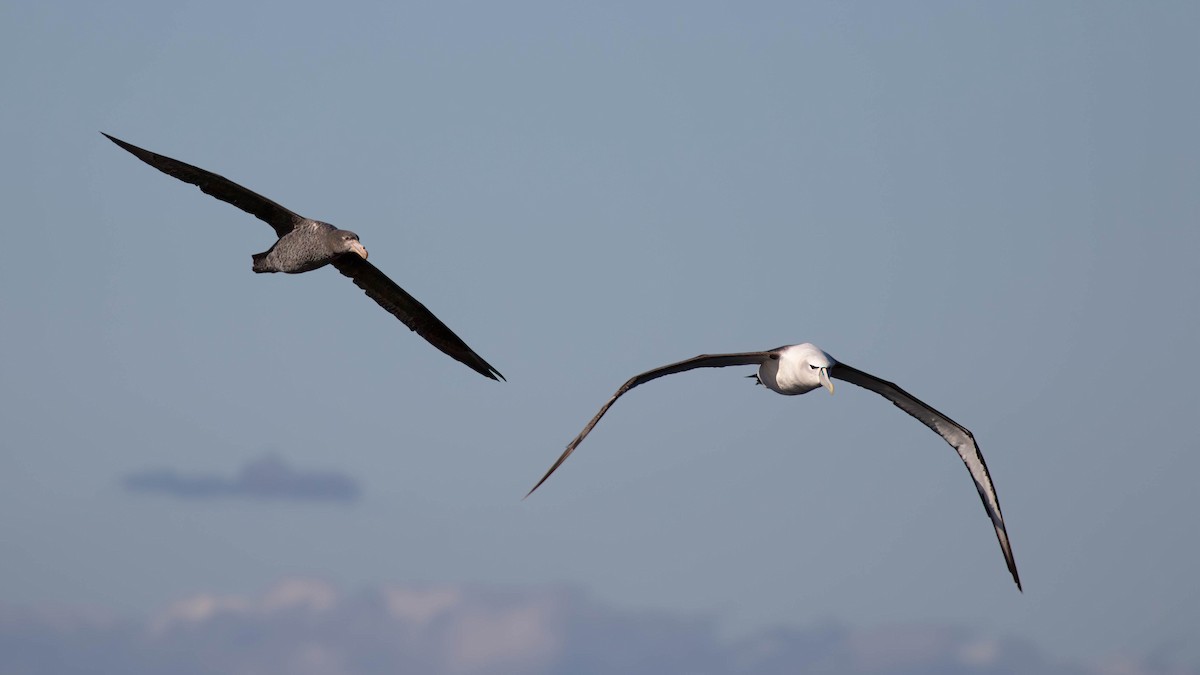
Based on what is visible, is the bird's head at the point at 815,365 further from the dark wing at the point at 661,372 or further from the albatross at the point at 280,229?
the albatross at the point at 280,229

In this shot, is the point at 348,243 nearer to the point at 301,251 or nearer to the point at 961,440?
the point at 301,251

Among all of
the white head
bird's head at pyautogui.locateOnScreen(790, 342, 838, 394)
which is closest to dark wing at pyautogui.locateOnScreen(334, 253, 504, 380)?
the white head

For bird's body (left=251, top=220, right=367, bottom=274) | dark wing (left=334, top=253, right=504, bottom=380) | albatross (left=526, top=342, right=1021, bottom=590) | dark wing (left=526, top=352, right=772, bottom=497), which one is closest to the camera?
dark wing (left=526, top=352, right=772, bottom=497)

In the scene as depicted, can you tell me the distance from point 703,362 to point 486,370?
6.71m

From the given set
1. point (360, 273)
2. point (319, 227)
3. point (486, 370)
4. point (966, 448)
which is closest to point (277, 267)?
point (319, 227)

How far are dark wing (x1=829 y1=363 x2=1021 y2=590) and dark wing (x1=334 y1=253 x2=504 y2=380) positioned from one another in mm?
6972

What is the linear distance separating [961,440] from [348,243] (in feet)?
37.7

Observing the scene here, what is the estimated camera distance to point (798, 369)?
22.8m

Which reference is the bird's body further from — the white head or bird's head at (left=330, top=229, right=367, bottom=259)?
the white head

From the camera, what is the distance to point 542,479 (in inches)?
779

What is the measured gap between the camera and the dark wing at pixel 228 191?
24000mm

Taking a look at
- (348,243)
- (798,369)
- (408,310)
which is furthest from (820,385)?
(408,310)

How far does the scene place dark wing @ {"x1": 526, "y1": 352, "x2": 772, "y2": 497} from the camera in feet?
65.2

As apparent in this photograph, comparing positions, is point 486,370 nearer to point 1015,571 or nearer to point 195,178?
point 195,178
